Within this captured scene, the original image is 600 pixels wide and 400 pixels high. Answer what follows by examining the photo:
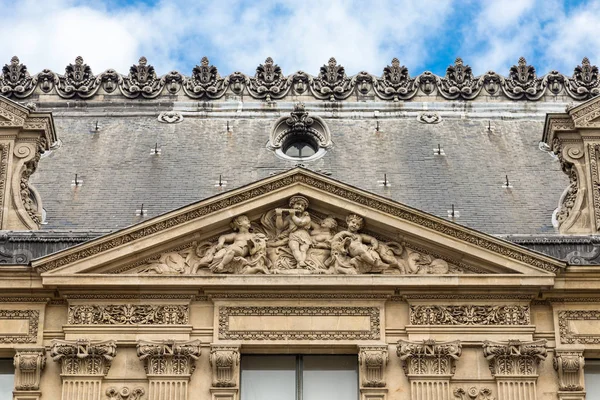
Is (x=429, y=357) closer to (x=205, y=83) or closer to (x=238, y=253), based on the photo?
(x=238, y=253)

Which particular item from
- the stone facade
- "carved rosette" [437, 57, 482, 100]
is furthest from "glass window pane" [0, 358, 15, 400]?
"carved rosette" [437, 57, 482, 100]

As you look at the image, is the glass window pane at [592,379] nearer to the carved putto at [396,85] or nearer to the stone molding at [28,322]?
the stone molding at [28,322]

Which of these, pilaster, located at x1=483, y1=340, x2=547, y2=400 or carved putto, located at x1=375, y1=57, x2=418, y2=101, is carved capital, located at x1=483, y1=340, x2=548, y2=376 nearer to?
pilaster, located at x1=483, y1=340, x2=547, y2=400

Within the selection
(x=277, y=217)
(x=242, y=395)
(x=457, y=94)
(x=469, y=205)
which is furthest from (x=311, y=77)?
(x=242, y=395)

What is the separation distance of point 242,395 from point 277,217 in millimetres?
3520

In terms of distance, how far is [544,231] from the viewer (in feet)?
109

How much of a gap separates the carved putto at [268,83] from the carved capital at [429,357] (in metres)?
11.5

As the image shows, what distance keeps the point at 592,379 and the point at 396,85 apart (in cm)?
1183

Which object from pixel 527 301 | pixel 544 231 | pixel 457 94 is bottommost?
pixel 527 301

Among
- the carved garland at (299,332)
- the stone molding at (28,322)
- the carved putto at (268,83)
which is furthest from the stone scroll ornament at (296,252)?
the carved putto at (268,83)

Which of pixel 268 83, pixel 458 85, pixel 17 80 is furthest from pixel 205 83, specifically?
pixel 458 85

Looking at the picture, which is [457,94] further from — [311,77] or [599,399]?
[599,399]

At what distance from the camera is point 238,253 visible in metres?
30.2

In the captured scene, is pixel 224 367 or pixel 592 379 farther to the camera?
pixel 592 379
